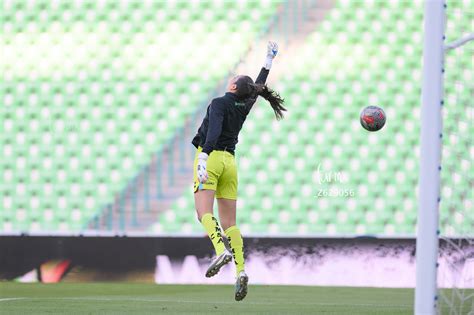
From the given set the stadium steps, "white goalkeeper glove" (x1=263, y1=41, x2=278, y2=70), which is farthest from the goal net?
the stadium steps

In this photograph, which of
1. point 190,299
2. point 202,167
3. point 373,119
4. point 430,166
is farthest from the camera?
point 190,299

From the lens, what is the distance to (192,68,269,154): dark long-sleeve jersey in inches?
256

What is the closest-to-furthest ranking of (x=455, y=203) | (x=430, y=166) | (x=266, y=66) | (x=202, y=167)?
(x=430, y=166) < (x=202, y=167) < (x=455, y=203) < (x=266, y=66)

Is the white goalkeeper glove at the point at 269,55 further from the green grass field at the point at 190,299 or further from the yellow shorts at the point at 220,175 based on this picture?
the green grass field at the point at 190,299

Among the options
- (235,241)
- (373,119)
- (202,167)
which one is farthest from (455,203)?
(202,167)

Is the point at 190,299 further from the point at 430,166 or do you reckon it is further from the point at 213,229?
the point at 430,166

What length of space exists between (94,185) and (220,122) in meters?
5.35

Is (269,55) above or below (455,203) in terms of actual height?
above

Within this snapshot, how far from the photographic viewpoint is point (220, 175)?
22.2 feet

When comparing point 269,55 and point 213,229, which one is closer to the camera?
point 213,229

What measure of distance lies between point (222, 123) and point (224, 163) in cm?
30

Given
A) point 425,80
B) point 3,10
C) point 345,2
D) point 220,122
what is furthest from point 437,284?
point 3,10

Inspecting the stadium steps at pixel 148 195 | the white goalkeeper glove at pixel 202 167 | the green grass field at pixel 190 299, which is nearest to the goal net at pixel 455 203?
the green grass field at pixel 190 299

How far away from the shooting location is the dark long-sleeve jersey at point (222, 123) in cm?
651
